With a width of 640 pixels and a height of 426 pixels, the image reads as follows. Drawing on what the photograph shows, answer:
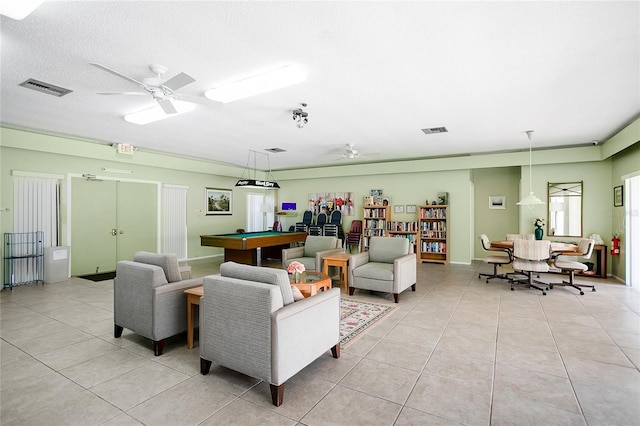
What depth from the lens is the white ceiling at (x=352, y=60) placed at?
93.4 inches

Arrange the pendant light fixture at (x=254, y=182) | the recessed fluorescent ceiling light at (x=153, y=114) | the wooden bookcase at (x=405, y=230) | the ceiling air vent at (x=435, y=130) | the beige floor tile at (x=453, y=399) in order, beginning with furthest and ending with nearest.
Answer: the wooden bookcase at (x=405, y=230) < the pendant light fixture at (x=254, y=182) < the ceiling air vent at (x=435, y=130) < the recessed fluorescent ceiling light at (x=153, y=114) < the beige floor tile at (x=453, y=399)

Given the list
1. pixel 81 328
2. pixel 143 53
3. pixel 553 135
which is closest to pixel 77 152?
pixel 81 328

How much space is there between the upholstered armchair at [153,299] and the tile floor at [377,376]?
0.72 ft

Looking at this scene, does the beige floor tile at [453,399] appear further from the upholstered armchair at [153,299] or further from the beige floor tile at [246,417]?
the upholstered armchair at [153,299]

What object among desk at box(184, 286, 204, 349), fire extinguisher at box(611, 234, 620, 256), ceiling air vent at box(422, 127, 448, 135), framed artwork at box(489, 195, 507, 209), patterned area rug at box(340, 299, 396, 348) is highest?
ceiling air vent at box(422, 127, 448, 135)

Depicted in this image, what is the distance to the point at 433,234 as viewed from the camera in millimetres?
8727

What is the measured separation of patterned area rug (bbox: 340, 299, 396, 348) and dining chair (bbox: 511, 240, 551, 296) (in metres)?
2.64

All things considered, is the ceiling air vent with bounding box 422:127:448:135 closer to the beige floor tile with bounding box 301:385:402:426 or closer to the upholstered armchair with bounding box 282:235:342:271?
the upholstered armchair with bounding box 282:235:342:271

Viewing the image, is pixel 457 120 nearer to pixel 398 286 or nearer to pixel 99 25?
pixel 398 286

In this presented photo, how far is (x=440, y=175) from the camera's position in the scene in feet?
28.7

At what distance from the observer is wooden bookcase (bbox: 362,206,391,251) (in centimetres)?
934

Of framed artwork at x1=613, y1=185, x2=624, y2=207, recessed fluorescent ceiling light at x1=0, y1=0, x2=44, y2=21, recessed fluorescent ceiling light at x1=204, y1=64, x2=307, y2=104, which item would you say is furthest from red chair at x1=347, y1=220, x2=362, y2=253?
recessed fluorescent ceiling light at x1=0, y1=0, x2=44, y2=21

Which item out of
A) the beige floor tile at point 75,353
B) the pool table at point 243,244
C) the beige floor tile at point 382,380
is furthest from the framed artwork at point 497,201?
the beige floor tile at point 75,353

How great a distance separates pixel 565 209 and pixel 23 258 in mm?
11057
